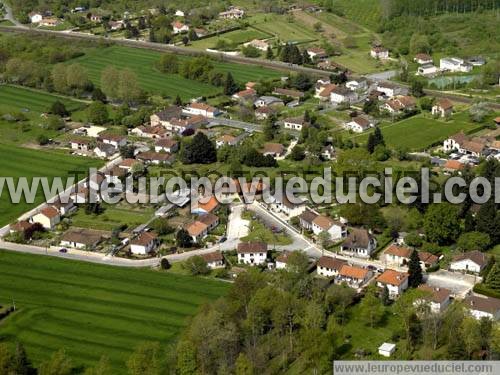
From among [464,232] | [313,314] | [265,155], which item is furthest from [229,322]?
[265,155]

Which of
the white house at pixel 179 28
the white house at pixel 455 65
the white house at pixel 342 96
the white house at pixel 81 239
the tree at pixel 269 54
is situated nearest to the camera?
the white house at pixel 81 239

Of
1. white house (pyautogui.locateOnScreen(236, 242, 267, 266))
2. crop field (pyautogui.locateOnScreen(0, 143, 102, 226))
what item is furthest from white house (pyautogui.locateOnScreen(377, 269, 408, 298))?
crop field (pyautogui.locateOnScreen(0, 143, 102, 226))

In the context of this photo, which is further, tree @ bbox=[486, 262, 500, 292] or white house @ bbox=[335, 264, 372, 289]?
white house @ bbox=[335, 264, 372, 289]

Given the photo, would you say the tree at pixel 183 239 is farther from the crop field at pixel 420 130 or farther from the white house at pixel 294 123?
the white house at pixel 294 123

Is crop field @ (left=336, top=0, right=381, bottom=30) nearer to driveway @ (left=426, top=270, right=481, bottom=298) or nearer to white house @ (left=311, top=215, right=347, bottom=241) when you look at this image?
white house @ (left=311, top=215, right=347, bottom=241)

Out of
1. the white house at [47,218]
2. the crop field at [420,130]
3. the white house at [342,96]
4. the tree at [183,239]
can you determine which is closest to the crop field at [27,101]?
the white house at [342,96]

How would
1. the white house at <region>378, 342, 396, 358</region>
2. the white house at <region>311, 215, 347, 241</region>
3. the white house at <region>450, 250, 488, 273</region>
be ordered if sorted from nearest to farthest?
the white house at <region>378, 342, 396, 358</region> < the white house at <region>450, 250, 488, 273</region> < the white house at <region>311, 215, 347, 241</region>
